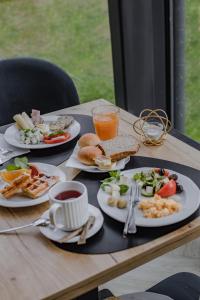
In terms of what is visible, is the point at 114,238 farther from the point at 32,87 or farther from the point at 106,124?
the point at 32,87

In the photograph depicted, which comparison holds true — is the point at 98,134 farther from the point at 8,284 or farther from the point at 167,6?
the point at 167,6

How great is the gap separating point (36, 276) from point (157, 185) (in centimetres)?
38

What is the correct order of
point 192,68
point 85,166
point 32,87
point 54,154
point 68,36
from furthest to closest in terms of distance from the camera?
1. point 68,36
2. point 192,68
3. point 32,87
4. point 54,154
5. point 85,166

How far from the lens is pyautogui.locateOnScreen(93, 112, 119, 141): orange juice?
1489 millimetres

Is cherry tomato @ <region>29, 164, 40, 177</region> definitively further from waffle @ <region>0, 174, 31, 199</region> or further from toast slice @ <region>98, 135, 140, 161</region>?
toast slice @ <region>98, 135, 140, 161</region>

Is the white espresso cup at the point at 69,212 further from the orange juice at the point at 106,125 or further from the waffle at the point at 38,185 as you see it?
the orange juice at the point at 106,125

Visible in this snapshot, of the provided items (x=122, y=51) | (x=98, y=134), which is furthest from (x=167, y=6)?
(x=98, y=134)

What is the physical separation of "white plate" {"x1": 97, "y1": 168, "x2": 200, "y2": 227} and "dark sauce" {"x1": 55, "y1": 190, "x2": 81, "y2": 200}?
0.25 ft

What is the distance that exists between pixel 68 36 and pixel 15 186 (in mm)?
1707

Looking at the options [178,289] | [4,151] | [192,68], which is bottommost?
[178,289]

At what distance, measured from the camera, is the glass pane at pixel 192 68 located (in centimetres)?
217

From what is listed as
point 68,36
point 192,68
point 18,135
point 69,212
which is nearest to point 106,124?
point 18,135

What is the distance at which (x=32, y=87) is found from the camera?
203 centimetres

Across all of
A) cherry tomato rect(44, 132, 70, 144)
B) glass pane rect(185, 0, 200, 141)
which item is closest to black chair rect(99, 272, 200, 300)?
cherry tomato rect(44, 132, 70, 144)
